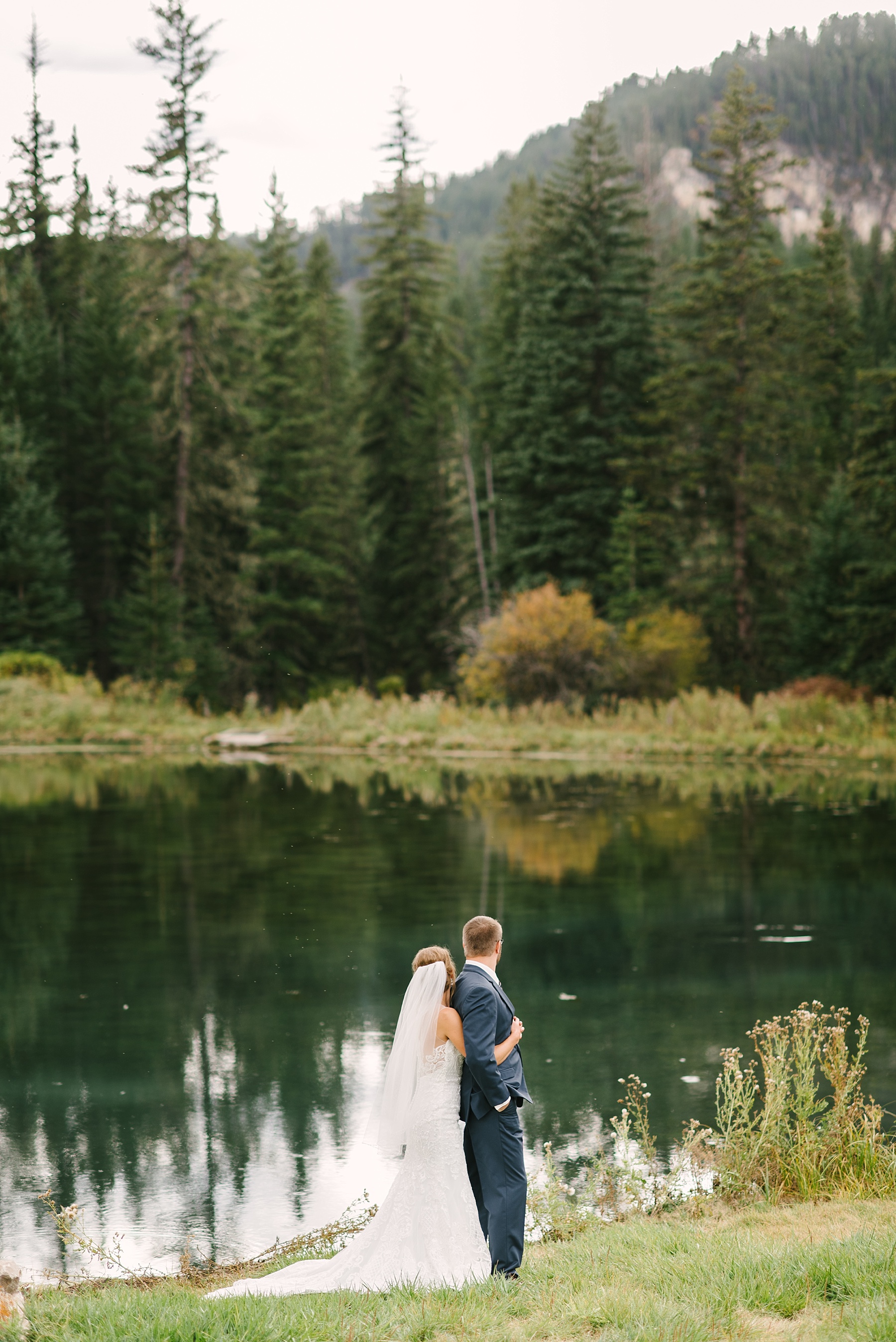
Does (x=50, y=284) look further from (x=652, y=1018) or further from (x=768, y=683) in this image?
(x=652, y=1018)

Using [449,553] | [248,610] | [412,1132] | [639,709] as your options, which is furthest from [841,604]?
[412,1132]

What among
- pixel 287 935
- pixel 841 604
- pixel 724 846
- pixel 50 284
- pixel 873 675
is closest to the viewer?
pixel 287 935

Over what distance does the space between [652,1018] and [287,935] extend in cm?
447

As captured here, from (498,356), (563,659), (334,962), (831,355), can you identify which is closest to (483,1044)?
(334,962)

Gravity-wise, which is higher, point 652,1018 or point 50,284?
point 50,284

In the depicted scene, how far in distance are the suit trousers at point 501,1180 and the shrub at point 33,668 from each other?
32270mm

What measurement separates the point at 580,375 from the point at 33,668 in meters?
19.9

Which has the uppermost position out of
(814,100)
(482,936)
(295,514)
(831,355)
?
(814,100)

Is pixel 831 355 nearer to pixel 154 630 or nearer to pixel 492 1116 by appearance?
pixel 154 630

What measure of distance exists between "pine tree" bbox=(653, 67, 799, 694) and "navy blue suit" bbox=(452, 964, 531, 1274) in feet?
104

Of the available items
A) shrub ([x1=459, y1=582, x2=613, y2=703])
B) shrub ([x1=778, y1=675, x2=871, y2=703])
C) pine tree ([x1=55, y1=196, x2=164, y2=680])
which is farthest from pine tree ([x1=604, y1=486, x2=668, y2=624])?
pine tree ([x1=55, y1=196, x2=164, y2=680])

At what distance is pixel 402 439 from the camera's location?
48.2 meters

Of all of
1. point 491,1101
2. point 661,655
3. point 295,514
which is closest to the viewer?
point 491,1101

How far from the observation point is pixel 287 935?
13.0 meters
